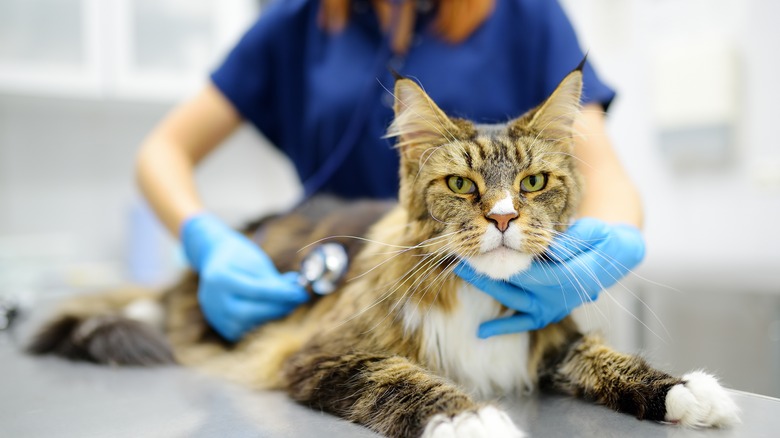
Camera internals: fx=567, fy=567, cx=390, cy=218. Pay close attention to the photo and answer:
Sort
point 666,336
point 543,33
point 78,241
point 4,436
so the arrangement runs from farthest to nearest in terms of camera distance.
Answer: point 78,241 < point 666,336 < point 543,33 < point 4,436

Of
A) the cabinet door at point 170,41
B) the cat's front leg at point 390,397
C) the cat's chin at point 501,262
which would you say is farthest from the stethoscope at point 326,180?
the cabinet door at point 170,41

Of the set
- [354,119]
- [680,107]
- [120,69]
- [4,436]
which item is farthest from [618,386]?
[120,69]

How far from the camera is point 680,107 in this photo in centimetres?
257

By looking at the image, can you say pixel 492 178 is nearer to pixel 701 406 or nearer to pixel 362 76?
pixel 701 406

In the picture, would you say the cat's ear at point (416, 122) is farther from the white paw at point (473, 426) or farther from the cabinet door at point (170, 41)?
the cabinet door at point (170, 41)

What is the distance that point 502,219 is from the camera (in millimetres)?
801

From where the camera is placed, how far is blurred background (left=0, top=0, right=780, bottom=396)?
2387 mm

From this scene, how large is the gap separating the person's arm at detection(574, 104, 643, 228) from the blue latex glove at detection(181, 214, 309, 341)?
0.65 meters

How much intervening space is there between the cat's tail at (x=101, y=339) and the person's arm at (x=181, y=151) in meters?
0.31

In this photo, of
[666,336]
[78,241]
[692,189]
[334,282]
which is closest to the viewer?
[334,282]

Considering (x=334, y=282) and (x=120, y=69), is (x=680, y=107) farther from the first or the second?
(x=120, y=69)

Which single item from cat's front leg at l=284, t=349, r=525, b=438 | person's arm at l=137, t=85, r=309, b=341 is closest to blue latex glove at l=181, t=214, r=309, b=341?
person's arm at l=137, t=85, r=309, b=341

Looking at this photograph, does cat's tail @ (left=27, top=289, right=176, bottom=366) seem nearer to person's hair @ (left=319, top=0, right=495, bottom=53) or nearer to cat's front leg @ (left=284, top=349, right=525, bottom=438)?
cat's front leg @ (left=284, top=349, right=525, bottom=438)

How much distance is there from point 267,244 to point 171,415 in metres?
0.71
